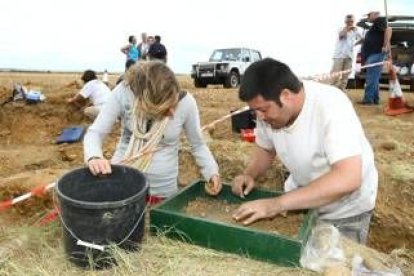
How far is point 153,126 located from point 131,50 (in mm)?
9659

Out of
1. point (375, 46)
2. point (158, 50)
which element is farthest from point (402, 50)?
point (158, 50)

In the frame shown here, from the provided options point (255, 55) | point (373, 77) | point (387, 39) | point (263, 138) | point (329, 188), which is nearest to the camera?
point (329, 188)

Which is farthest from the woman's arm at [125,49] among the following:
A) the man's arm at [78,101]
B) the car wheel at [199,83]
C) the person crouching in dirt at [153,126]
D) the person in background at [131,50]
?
the person crouching in dirt at [153,126]

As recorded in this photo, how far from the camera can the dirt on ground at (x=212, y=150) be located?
5.55 metres

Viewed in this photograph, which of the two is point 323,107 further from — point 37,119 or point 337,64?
point 37,119

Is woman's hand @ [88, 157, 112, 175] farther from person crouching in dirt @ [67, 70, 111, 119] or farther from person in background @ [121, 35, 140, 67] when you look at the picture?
person in background @ [121, 35, 140, 67]

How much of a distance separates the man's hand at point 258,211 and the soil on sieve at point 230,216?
91mm

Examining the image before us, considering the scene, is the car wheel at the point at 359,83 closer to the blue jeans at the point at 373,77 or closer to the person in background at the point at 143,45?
the blue jeans at the point at 373,77

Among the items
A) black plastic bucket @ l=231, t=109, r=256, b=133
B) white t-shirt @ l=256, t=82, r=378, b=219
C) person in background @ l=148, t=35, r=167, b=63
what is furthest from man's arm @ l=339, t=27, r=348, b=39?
white t-shirt @ l=256, t=82, r=378, b=219

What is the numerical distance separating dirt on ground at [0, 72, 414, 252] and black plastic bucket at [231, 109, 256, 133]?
16cm

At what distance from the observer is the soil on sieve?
263 centimetres

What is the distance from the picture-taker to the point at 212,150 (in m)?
6.65

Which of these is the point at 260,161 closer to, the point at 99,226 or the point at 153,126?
the point at 153,126

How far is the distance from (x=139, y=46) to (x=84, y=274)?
468 inches
